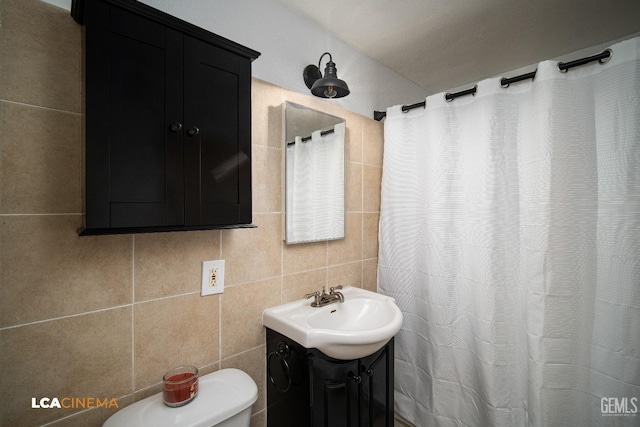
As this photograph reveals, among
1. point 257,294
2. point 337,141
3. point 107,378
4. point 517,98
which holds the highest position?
point 517,98

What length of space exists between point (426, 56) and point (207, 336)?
2120mm

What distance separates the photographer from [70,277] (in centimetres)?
86

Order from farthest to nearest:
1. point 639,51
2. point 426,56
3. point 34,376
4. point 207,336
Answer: point 426,56, point 207,336, point 639,51, point 34,376

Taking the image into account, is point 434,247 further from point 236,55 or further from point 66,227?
point 66,227

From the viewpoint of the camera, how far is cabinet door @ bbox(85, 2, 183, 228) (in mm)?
772

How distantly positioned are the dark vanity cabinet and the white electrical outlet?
344mm

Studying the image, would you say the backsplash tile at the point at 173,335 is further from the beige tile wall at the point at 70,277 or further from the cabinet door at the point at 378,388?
the cabinet door at the point at 378,388

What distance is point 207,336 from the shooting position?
3.77ft

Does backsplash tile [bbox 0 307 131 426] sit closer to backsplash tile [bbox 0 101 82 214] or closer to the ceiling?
backsplash tile [bbox 0 101 82 214]

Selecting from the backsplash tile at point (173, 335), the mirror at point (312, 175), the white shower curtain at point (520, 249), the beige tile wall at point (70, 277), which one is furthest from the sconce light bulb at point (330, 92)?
the backsplash tile at point (173, 335)

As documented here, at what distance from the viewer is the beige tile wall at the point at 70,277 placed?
0.78 meters

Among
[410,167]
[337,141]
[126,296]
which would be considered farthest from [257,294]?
[410,167]

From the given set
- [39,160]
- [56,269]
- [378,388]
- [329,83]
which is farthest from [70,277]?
[378,388]

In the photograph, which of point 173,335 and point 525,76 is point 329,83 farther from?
point 173,335
